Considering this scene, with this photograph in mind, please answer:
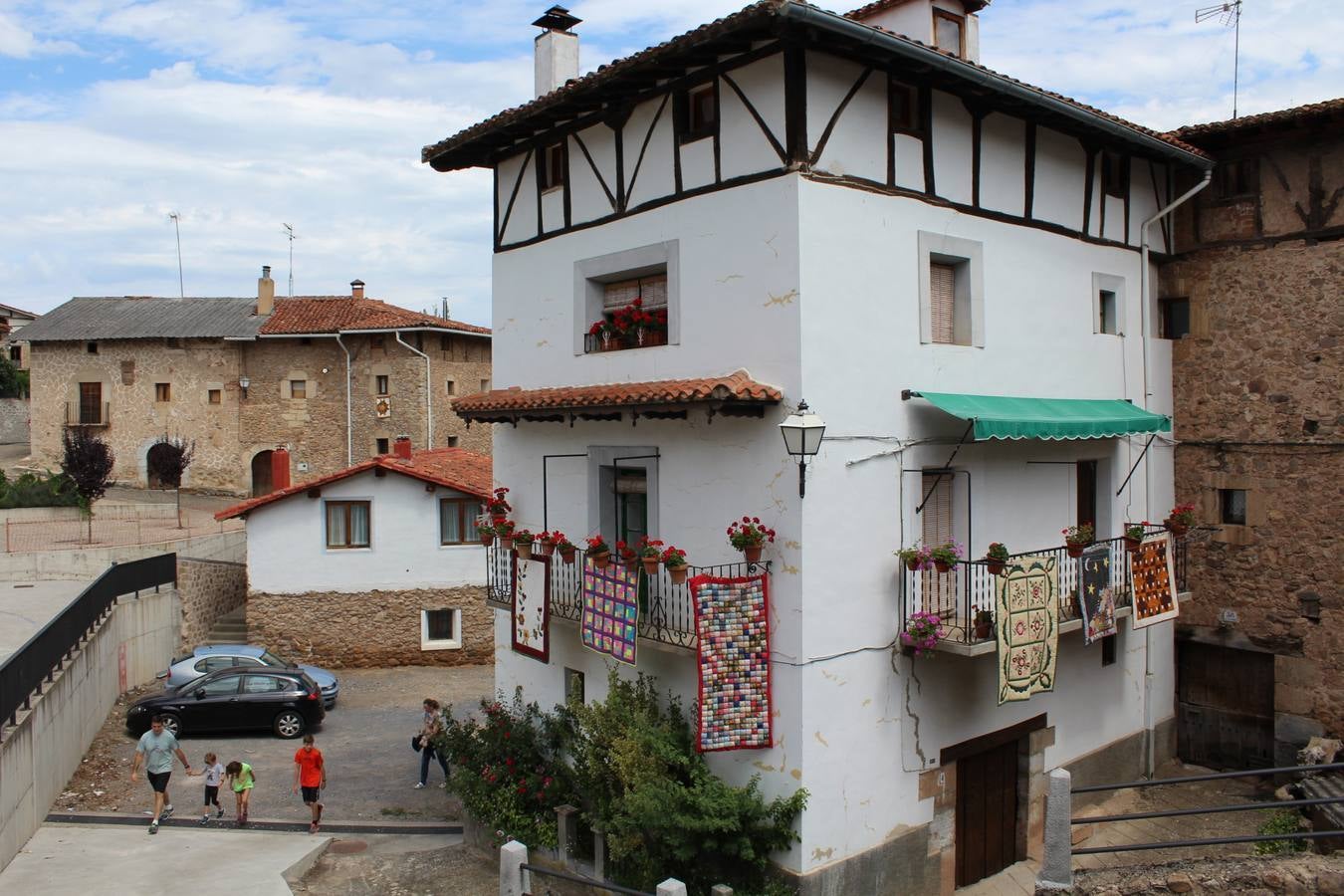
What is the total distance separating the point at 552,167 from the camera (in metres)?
13.3

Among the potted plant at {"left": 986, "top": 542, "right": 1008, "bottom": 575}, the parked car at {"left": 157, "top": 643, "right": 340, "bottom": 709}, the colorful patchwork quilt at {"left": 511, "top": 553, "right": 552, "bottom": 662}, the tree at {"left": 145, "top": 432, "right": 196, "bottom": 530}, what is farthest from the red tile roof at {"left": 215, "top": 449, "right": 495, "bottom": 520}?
the potted plant at {"left": 986, "top": 542, "right": 1008, "bottom": 575}

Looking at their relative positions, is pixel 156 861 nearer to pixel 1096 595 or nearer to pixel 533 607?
pixel 533 607

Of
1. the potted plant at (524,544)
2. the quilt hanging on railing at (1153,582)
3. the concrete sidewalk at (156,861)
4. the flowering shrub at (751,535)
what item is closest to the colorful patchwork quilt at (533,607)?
the potted plant at (524,544)

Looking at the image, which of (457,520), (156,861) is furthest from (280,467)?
(156,861)

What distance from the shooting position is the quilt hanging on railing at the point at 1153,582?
13.1 m

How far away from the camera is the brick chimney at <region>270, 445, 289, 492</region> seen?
36719mm

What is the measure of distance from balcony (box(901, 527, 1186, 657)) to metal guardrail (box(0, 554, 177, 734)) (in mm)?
10987

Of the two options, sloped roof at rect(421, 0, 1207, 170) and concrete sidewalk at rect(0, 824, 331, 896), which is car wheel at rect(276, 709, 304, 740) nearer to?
concrete sidewalk at rect(0, 824, 331, 896)

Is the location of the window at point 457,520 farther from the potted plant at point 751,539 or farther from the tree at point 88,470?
the potted plant at point 751,539

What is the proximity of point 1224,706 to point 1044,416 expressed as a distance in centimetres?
669

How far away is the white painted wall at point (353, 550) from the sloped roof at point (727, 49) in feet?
36.0

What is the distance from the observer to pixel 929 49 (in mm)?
10227

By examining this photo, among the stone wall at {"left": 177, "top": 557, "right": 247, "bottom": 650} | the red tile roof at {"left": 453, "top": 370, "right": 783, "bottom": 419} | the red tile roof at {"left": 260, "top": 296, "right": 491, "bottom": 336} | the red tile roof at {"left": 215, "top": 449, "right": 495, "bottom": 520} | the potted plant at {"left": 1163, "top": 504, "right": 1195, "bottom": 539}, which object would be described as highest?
the red tile roof at {"left": 260, "top": 296, "right": 491, "bottom": 336}

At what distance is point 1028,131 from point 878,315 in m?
3.66
